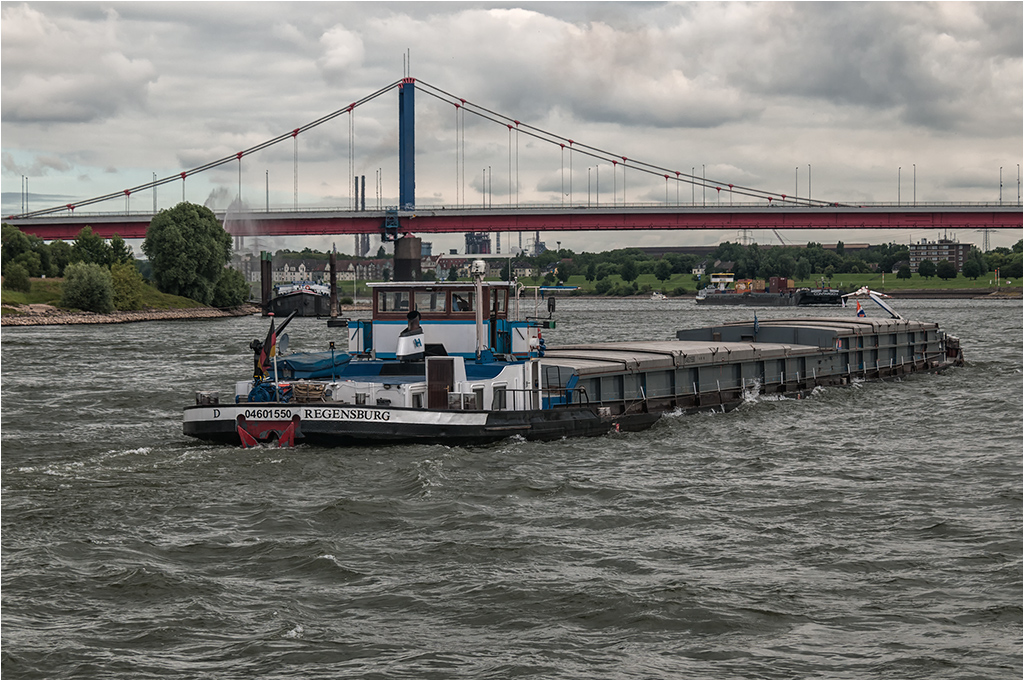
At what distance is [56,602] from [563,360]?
692 inches

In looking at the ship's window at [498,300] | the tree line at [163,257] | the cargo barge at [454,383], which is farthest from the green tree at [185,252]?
the ship's window at [498,300]

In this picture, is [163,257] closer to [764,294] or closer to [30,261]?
[30,261]

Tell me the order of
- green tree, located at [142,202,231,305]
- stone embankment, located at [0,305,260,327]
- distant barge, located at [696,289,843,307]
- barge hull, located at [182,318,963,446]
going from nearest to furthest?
barge hull, located at [182,318,963,446]
stone embankment, located at [0,305,260,327]
green tree, located at [142,202,231,305]
distant barge, located at [696,289,843,307]

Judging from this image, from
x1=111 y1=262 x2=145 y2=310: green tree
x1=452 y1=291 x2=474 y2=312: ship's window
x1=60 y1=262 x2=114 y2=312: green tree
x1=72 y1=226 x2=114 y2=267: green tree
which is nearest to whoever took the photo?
x1=452 y1=291 x2=474 y2=312: ship's window

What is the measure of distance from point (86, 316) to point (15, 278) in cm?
917

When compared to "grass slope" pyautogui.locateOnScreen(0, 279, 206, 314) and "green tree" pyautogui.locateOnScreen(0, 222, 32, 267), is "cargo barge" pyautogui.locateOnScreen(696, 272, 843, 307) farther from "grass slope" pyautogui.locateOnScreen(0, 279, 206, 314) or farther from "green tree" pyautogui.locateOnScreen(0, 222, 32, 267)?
"green tree" pyautogui.locateOnScreen(0, 222, 32, 267)

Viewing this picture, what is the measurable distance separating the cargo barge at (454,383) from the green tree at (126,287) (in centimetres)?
8357

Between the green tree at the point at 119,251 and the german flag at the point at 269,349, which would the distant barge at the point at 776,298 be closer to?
the green tree at the point at 119,251

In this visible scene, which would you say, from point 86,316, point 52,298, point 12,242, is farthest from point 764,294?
point 12,242

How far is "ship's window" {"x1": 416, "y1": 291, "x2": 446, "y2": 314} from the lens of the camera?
2561cm

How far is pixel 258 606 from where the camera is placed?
43.2ft

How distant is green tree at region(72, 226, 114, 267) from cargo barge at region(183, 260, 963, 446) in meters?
95.0

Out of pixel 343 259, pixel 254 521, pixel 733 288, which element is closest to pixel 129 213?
pixel 343 259

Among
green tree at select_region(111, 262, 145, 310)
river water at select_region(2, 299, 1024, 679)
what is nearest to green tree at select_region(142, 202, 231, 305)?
green tree at select_region(111, 262, 145, 310)
